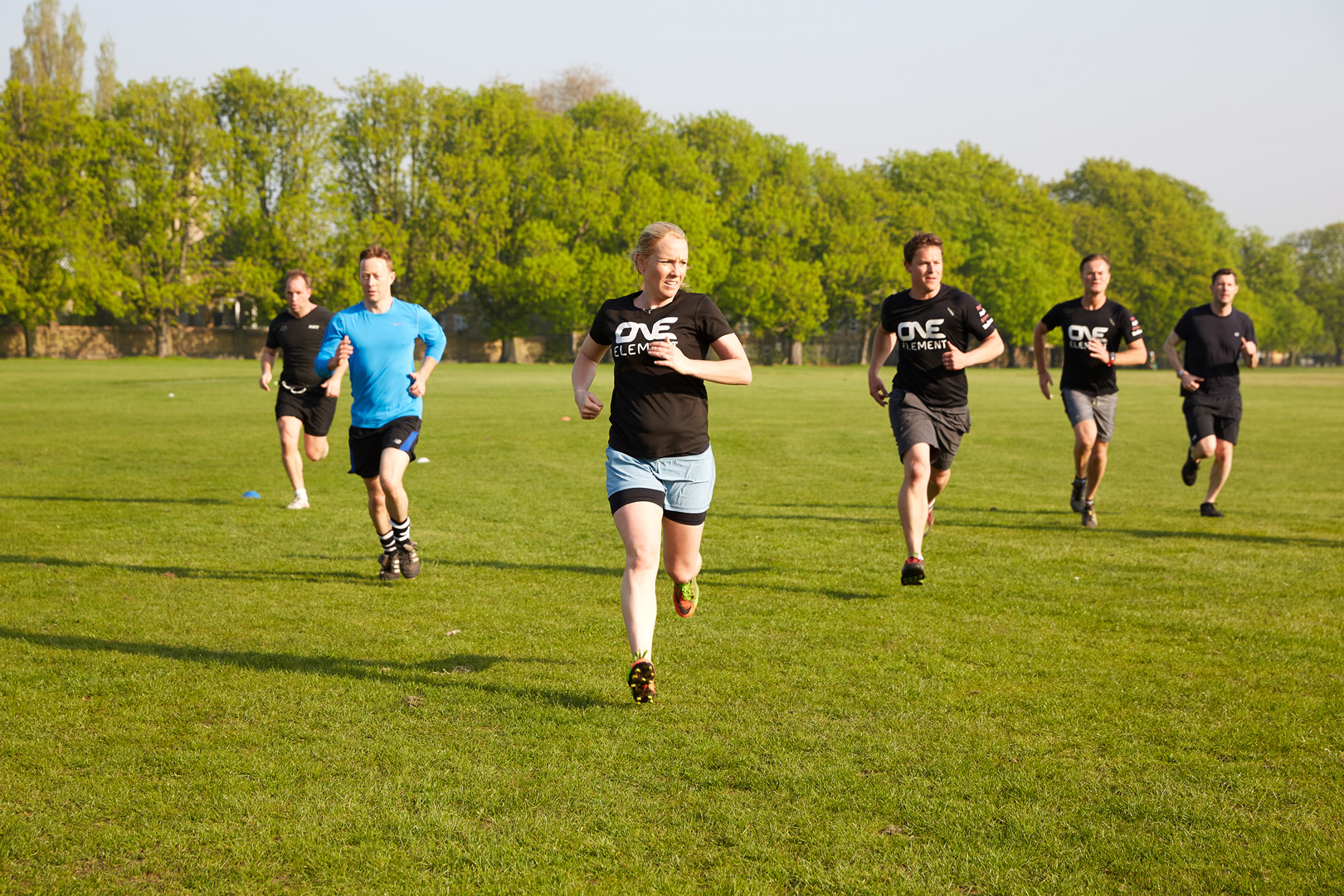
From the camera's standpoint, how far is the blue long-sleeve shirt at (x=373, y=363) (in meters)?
7.75

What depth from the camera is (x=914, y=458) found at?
7500 millimetres

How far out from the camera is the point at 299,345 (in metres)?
11.0

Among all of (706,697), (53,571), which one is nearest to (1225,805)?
(706,697)

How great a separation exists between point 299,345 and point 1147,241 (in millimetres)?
88211

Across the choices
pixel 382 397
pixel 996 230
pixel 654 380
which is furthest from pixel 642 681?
pixel 996 230

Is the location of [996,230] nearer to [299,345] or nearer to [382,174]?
[382,174]

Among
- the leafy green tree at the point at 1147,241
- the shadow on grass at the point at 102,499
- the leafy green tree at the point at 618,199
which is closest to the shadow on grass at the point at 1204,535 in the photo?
the shadow on grass at the point at 102,499

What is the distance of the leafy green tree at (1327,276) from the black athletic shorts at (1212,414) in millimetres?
115832

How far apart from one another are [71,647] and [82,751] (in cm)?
177

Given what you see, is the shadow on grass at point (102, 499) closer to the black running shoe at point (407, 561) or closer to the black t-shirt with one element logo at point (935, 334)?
the black running shoe at point (407, 561)

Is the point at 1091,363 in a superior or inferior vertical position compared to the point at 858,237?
inferior

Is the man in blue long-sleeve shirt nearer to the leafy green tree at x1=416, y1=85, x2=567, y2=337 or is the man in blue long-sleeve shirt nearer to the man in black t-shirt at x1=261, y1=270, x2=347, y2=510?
the man in black t-shirt at x1=261, y1=270, x2=347, y2=510

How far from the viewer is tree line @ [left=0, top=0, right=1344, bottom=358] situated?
59406 millimetres

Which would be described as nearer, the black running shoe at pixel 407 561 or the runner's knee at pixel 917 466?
the runner's knee at pixel 917 466
